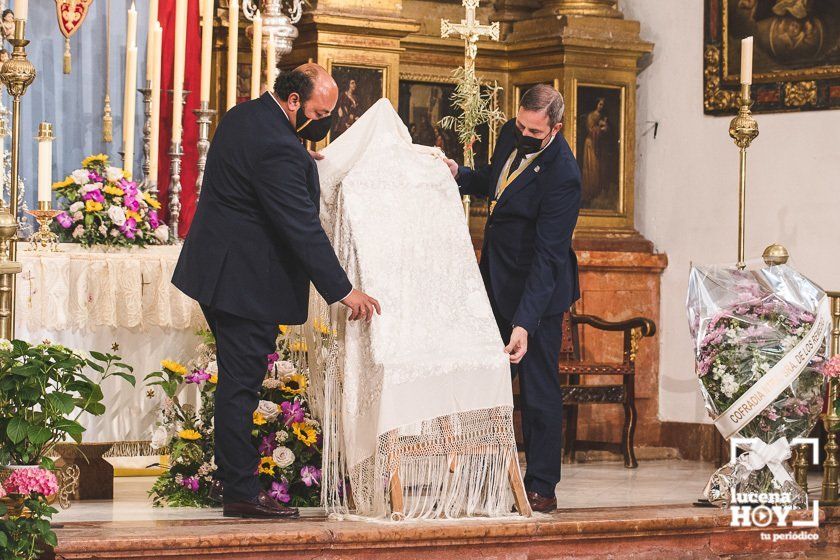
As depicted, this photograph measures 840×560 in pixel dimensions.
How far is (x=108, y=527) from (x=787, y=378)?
263 centimetres

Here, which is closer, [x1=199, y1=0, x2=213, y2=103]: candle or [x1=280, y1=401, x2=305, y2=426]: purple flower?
[x1=280, y1=401, x2=305, y2=426]: purple flower

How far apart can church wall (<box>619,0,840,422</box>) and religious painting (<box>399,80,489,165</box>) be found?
1.08m

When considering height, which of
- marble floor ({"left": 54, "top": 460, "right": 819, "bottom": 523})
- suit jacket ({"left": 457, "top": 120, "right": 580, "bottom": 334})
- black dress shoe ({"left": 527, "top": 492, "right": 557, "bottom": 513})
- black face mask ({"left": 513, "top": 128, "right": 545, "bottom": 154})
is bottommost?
marble floor ({"left": 54, "top": 460, "right": 819, "bottom": 523})

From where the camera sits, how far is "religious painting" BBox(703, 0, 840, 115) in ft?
26.0

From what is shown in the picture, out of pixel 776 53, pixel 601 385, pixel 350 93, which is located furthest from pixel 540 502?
pixel 776 53

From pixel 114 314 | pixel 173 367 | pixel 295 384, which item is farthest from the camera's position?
pixel 114 314

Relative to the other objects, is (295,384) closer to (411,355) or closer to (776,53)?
(411,355)

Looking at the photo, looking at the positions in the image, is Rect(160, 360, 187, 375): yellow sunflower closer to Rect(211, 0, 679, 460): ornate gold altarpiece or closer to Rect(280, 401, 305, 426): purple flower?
Rect(280, 401, 305, 426): purple flower

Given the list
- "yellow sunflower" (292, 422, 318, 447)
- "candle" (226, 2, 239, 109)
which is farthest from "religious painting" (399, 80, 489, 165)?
"yellow sunflower" (292, 422, 318, 447)

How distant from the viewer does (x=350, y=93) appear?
788 cm

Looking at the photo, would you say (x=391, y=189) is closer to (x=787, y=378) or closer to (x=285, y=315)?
(x=285, y=315)

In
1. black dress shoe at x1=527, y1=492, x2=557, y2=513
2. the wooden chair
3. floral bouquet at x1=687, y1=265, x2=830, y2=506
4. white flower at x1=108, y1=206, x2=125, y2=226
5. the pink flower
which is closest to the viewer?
the pink flower

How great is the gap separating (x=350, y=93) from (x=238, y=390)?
3144 mm

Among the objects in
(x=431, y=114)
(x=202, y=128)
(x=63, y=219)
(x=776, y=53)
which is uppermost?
(x=776, y=53)
